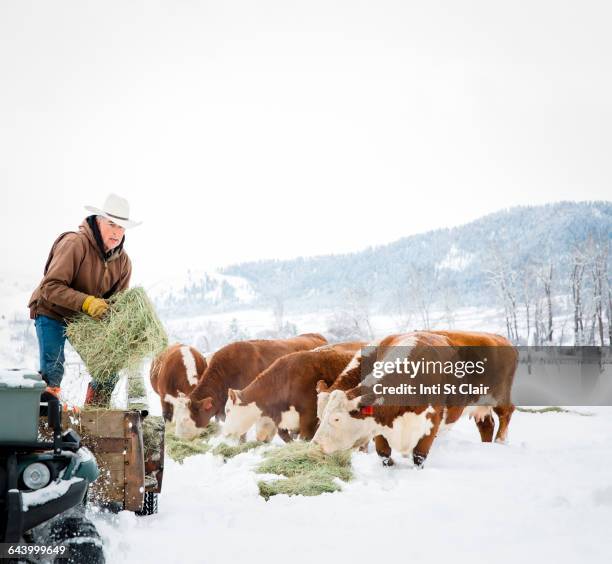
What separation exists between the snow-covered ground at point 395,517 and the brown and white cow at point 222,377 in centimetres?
343

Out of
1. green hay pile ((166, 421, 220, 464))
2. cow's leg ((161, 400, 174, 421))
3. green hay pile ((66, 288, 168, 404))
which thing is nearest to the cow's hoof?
green hay pile ((166, 421, 220, 464))

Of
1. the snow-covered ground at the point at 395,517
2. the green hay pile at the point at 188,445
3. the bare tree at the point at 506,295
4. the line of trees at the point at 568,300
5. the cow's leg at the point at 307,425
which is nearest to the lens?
the snow-covered ground at the point at 395,517

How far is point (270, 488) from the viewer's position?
6566 mm

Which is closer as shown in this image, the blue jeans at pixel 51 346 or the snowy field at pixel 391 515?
the snowy field at pixel 391 515

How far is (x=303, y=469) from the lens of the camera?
762 cm

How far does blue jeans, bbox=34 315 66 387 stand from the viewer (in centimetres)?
533

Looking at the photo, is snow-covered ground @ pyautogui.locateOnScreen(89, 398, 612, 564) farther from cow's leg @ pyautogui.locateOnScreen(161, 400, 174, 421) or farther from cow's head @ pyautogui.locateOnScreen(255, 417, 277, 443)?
cow's leg @ pyautogui.locateOnScreen(161, 400, 174, 421)

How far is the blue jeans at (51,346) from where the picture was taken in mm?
5332

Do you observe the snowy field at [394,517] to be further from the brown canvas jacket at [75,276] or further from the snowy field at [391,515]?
the brown canvas jacket at [75,276]

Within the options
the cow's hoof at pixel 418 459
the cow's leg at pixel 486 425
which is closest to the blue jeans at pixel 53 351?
the cow's hoof at pixel 418 459

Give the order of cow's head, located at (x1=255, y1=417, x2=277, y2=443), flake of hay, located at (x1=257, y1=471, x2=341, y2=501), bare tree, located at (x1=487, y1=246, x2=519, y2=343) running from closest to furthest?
flake of hay, located at (x1=257, y1=471, x2=341, y2=501) → cow's head, located at (x1=255, y1=417, x2=277, y2=443) → bare tree, located at (x1=487, y1=246, x2=519, y2=343)

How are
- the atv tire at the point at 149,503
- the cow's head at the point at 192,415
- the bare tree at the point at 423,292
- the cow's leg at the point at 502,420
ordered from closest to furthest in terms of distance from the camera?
1. the atv tire at the point at 149,503
2. the cow's leg at the point at 502,420
3. the cow's head at the point at 192,415
4. the bare tree at the point at 423,292

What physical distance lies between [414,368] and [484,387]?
7.64ft

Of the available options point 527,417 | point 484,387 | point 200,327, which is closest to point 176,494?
point 484,387
